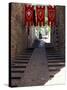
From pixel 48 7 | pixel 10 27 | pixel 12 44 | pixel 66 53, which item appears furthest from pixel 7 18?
pixel 66 53

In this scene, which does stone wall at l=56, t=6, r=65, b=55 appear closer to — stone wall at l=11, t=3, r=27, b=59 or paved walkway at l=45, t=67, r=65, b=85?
paved walkway at l=45, t=67, r=65, b=85

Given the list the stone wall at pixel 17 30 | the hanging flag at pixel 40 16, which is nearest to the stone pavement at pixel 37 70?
the stone wall at pixel 17 30

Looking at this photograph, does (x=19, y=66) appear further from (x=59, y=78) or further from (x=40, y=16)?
(x=40, y=16)

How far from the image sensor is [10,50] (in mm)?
2719

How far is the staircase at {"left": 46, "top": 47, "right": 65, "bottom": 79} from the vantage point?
284 centimetres

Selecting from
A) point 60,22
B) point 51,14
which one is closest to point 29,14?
point 51,14

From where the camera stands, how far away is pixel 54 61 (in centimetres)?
288

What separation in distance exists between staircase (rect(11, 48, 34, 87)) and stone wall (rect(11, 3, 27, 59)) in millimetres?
51

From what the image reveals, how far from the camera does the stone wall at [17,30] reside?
8.94 ft

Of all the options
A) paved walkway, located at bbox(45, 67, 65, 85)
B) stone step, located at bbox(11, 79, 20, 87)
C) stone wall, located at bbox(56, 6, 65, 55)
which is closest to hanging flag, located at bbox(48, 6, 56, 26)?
stone wall, located at bbox(56, 6, 65, 55)

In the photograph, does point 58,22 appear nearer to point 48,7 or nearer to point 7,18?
point 48,7

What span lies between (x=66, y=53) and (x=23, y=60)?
46 cm

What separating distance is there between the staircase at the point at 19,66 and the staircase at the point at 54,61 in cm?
21

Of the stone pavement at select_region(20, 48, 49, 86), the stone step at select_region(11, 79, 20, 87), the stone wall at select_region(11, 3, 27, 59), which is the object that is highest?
the stone wall at select_region(11, 3, 27, 59)
